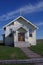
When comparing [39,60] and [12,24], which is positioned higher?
[12,24]

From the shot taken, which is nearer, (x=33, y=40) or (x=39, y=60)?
(x=39, y=60)

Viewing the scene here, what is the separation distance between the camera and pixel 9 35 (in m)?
43.8

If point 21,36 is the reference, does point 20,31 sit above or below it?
above

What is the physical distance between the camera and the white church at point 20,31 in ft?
140

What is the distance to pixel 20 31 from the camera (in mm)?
42938

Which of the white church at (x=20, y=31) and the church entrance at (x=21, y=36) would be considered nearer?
the white church at (x=20, y=31)

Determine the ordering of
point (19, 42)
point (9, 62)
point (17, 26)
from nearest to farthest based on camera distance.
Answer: point (9, 62) → point (19, 42) → point (17, 26)

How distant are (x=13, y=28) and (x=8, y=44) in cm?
348

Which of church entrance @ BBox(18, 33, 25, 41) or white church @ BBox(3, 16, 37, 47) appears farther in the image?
church entrance @ BBox(18, 33, 25, 41)

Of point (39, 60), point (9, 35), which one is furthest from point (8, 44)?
point (39, 60)

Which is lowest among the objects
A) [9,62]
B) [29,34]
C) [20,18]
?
[9,62]

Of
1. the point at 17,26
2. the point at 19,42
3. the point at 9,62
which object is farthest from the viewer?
the point at 17,26

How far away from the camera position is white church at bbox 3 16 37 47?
140 feet

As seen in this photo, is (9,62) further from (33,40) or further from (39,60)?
(33,40)
